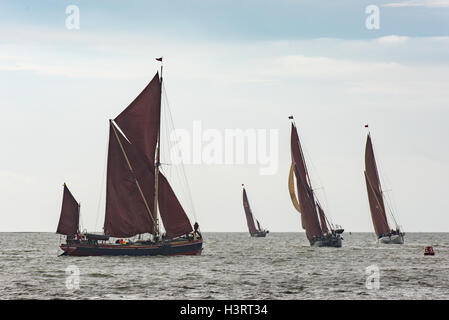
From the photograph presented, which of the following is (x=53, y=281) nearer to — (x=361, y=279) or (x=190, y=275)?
(x=190, y=275)

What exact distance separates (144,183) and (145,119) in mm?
6944

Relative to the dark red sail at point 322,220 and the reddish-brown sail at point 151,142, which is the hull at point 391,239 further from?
the reddish-brown sail at point 151,142

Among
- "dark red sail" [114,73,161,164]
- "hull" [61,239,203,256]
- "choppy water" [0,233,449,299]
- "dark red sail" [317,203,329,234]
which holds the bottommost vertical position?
"choppy water" [0,233,449,299]

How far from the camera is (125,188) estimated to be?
6644 cm

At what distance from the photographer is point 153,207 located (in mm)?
68062

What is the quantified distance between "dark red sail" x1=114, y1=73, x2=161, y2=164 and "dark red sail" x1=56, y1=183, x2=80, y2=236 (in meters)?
10.3

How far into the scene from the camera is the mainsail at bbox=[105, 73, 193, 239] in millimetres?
66688

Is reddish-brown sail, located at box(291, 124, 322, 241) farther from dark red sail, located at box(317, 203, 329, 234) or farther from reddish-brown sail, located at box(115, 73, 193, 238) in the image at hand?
reddish-brown sail, located at box(115, 73, 193, 238)

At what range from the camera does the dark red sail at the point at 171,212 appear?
66875 millimetres

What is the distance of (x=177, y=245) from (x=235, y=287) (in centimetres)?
2720

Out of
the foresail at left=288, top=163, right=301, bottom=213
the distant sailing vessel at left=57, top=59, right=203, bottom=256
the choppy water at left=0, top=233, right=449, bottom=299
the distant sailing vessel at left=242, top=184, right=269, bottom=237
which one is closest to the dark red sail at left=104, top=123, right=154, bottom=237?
the distant sailing vessel at left=57, top=59, right=203, bottom=256

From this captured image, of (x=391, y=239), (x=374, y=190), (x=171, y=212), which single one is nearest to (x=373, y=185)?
(x=374, y=190)

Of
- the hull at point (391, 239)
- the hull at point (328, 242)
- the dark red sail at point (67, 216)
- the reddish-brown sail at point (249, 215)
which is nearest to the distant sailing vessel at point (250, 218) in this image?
the reddish-brown sail at point (249, 215)
